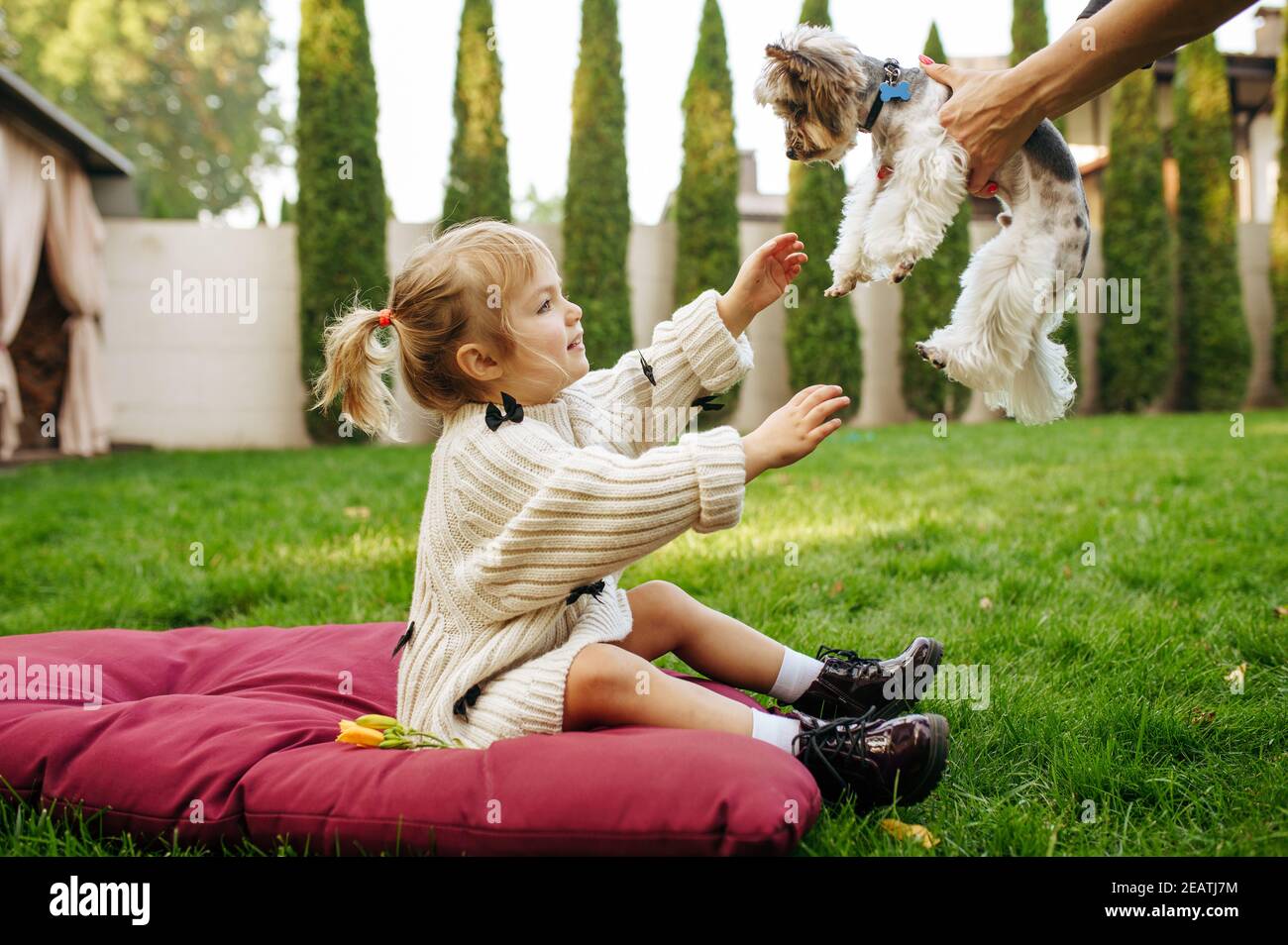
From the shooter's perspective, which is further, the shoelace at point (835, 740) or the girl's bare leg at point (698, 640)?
the girl's bare leg at point (698, 640)

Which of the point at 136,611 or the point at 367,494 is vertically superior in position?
the point at 367,494

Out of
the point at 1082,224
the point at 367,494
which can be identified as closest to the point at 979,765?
the point at 1082,224

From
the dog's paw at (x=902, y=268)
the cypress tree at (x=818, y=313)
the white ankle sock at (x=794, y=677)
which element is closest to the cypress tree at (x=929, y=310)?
the cypress tree at (x=818, y=313)

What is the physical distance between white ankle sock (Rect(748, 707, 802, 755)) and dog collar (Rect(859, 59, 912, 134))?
3.85 ft

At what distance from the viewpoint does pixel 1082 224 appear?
1539 millimetres

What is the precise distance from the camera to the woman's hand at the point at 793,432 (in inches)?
68.3

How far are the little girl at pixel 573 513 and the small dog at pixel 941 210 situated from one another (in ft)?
0.89

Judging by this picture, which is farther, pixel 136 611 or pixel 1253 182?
pixel 1253 182

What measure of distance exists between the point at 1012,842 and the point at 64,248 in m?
10.0

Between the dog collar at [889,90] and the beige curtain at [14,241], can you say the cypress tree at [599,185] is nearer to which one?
the beige curtain at [14,241]

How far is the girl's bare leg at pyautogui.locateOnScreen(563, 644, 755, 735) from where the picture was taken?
1862 millimetres

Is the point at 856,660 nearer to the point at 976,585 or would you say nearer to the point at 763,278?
the point at 763,278
